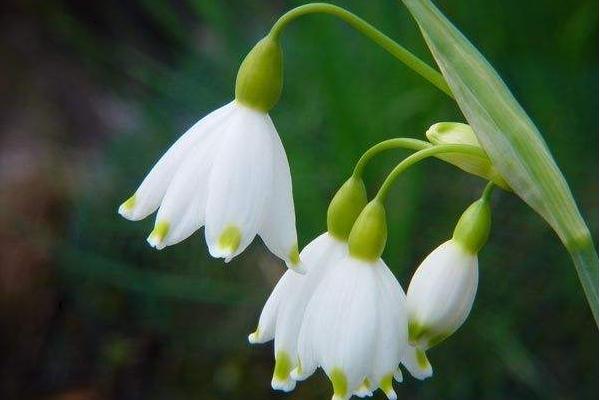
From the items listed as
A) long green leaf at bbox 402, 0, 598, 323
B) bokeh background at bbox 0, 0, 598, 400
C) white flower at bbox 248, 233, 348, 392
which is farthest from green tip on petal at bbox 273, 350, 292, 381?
bokeh background at bbox 0, 0, 598, 400

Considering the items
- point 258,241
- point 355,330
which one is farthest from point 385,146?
point 258,241

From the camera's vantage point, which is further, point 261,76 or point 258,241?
point 258,241

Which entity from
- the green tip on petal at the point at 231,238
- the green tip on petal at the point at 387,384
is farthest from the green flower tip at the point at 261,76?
the green tip on petal at the point at 387,384

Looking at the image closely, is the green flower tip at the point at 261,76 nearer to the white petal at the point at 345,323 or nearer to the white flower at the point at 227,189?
the white flower at the point at 227,189

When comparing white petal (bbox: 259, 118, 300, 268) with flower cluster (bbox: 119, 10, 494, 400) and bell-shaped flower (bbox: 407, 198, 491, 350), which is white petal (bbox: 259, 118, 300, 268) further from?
bell-shaped flower (bbox: 407, 198, 491, 350)

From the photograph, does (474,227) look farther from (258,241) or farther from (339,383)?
Result: (258,241)

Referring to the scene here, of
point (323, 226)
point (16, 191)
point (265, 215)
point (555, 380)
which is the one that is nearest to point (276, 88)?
point (265, 215)

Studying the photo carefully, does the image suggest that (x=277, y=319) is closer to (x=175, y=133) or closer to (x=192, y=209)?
(x=192, y=209)
